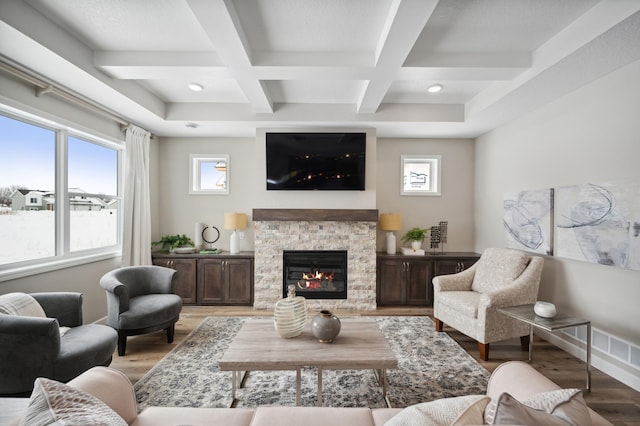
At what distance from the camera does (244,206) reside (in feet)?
15.3

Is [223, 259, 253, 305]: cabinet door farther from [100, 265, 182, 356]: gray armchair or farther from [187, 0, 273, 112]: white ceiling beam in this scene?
[187, 0, 273, 112]: white ceiling beam

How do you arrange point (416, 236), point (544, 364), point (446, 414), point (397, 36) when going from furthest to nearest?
point (416, 236)
point (544, 364)
point (397, 36)
point (446, 414)

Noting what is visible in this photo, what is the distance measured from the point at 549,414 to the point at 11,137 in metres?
4.07

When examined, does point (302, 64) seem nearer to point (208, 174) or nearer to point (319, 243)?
point (319, 243)


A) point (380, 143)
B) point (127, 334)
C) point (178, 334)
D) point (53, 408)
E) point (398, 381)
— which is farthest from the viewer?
point (380, 143)

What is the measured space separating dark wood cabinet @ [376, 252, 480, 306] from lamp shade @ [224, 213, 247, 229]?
213 centimetres

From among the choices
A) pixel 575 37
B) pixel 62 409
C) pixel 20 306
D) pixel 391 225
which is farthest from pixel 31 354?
pixel 575 37

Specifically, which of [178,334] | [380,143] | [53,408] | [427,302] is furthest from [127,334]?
[380,143]

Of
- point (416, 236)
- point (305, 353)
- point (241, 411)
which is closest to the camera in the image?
point (241, 411)

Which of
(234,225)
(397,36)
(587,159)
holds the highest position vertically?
(397,36)

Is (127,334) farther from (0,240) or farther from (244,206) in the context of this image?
(244,206)

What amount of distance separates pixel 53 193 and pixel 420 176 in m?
4.79

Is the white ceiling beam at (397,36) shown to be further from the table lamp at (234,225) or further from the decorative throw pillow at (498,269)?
the table lamp at (234,225)

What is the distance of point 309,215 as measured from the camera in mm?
4023
